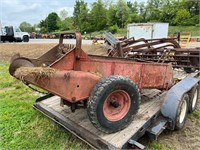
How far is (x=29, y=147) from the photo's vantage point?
8.96ft

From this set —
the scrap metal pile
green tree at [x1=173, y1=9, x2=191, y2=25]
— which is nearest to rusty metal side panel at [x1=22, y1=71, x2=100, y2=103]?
the scrap metal pile

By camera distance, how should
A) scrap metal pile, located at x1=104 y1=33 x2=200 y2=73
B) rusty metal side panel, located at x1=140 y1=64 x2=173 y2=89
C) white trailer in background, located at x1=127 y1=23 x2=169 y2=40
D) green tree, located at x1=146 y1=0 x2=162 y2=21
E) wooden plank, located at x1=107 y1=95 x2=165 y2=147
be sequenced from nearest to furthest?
wooden plank, located at x1=107 y1=95 x2=165 y2=147, rusty metal side panel, located at x1=140 y1=64 x2=173 y2=89, scrap metal pile, located at x1=104 y1=33 x2=200 y2=73, white trailer in background, located at x1=127 y1=23 x2=169 y2=40, green tree, located at x1=146 y1=0 x2=162 y2=21

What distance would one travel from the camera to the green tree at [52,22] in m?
64.5

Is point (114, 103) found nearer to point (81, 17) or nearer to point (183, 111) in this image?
point (183, 111)

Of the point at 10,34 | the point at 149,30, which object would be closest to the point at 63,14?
the point at 10,34

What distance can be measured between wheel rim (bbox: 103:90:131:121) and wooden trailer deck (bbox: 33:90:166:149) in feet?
0.67

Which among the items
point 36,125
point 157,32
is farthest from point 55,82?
point 157,32

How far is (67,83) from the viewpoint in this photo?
6.75 feet

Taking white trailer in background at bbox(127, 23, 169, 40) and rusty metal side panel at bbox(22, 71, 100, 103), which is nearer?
rusty metal side panel at bbox(22, 71, 100, 103)

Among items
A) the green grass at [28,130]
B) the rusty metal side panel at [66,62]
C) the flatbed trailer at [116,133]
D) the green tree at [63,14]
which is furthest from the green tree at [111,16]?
the rusty metal side panel at [66,62]

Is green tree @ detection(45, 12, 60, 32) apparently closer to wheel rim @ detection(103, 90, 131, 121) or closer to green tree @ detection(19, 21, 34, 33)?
green tree @ detection(19, 21, 34, 33)

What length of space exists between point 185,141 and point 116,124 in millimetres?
1216

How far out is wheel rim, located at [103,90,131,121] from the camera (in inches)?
95.4

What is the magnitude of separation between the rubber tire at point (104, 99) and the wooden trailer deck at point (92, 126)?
11 centimetres
